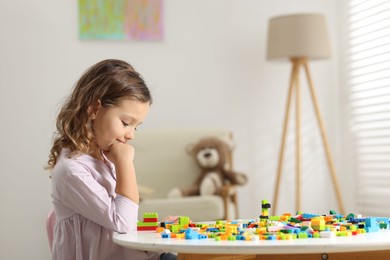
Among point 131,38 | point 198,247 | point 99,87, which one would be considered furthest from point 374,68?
point 198,247

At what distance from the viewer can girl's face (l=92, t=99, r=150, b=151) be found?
1847mm

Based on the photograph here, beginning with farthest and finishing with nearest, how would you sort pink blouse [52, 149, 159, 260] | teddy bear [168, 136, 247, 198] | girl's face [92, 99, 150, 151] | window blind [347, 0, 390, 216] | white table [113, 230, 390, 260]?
window blind [347, 0, 390, 216], teddy bear [168, 136, 247, 198], girl's face [92, 99, 150, 151], pink blouse [52, 149, 159, 260], white table [113, 230, 390, 260]

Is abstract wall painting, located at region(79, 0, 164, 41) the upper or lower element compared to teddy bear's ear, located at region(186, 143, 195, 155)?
upper

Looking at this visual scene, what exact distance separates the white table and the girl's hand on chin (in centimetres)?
31

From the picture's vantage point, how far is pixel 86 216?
5.62 feet

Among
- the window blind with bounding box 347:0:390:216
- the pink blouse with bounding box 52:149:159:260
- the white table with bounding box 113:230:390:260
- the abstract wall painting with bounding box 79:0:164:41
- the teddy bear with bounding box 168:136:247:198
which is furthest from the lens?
the abstract wall painting with bounding box 79:0:164:41

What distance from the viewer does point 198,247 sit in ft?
4.18

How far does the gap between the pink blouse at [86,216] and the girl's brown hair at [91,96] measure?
83mm

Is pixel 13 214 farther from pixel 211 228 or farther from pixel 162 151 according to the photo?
pixel 211 228

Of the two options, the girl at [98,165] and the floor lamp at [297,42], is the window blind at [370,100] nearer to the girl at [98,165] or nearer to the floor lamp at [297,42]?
the floor lamp at [297,42]

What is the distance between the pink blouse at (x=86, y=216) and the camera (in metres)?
1.68

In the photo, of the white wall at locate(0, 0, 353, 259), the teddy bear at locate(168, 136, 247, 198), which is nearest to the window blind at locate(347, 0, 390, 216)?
the white wall at locate(0, 0, 353, 259)

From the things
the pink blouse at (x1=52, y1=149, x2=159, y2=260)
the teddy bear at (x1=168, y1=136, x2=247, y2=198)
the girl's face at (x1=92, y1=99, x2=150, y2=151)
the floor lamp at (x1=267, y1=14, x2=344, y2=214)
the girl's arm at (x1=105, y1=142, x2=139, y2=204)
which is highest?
the floor lamp at (x1=267, y1=14, x2=344, y2=214)

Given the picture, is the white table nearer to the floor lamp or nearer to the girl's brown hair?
Answer: the girl's brown hair
